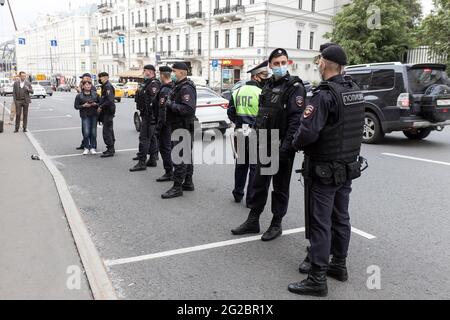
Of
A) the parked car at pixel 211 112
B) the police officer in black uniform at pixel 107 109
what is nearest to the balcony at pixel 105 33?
the parked car at pixel 211 112

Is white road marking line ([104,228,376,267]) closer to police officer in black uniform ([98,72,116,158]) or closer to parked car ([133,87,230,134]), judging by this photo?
police officer in black uniform ([98,72,116,158])

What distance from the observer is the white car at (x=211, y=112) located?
12391 millimetres

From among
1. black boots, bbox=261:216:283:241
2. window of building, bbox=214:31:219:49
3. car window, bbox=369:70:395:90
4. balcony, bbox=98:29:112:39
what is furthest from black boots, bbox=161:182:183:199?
balcony, bbox=98:29:112:39

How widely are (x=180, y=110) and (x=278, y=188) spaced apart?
2.35 m

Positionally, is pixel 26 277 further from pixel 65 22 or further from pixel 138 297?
pixel 65 22

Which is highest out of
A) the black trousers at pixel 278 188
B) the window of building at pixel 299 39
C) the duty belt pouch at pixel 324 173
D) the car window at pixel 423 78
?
the window of building at pixel 299 39

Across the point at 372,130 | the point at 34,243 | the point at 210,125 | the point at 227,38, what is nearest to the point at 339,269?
the point at 34,243

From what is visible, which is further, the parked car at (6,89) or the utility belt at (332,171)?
the parked car at (6,89)

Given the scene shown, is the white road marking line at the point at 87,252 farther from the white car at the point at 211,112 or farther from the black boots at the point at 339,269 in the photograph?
the white car at the point at 211,112

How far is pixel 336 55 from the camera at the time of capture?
3.48m

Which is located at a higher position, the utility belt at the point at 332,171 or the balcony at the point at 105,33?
the balcony at the point at 105,33

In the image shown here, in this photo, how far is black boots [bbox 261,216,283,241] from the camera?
4814 mm

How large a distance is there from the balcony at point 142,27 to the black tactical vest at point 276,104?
59643 millimetres

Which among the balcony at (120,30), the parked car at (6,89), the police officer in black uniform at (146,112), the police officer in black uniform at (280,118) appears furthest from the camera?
the balcony at (120,30)
